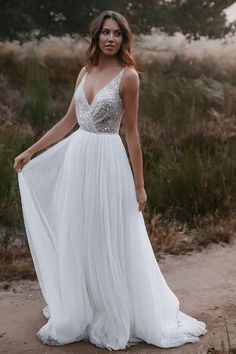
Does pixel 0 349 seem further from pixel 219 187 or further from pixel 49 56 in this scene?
pixel 49 56

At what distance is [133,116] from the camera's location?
9.80ft

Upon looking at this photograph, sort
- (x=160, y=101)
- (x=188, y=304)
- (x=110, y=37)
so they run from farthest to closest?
(x=160, y=101)
(x=188, y=304)
(x=110, y=37)

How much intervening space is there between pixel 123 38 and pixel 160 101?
5.66m

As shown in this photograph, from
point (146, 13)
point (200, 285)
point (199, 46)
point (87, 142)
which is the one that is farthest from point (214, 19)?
point (87, 142)

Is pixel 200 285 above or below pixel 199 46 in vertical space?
below

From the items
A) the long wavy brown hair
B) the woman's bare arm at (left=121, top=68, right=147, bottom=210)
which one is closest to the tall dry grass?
the woman's bare arm at (left=121, top=68, right=147, bottom=210)

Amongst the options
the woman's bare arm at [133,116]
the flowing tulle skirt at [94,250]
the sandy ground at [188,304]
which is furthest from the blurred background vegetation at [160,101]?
the woman's bare arm at [133,116]

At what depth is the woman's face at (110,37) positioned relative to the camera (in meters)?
2.94

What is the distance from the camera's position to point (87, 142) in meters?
3.05

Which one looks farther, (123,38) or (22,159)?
(22,159)

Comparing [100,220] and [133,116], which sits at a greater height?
[133,116]

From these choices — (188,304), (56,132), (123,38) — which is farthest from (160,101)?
(123,38)

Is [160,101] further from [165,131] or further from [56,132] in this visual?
[56,132]

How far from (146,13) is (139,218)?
27.5 ft
